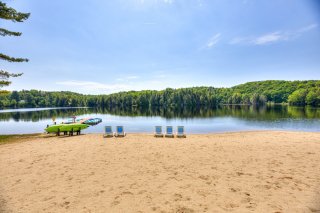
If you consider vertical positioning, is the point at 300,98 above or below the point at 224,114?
above

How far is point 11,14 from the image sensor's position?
50.3ft

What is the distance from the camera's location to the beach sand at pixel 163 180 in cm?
591

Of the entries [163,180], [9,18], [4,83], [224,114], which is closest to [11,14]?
[9,18]

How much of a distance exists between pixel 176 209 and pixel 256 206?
2.69m

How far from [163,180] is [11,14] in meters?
19.4

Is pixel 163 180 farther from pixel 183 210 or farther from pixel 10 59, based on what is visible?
pixel 10 59

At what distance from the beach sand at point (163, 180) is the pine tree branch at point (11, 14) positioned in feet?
40.2

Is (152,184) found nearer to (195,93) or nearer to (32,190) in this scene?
(32,190)

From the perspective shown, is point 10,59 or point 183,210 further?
point 10,59

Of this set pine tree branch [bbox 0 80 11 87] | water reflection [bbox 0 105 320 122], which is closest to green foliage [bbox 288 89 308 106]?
water reflection [bbox 0 105 320 122]

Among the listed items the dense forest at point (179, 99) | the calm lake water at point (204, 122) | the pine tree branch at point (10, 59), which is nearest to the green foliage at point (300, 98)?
the dense forest at point (179, 99)

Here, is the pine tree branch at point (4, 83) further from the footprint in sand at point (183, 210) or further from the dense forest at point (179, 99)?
the dense forest at point (179, 99)

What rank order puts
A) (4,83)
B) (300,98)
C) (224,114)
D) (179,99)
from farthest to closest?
(179,99), (300,98), (224,114), (4,83)

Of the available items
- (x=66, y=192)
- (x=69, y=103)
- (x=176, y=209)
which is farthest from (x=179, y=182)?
(x=69, y=103)
